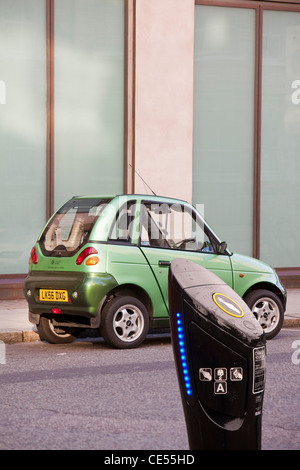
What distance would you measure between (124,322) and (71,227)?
1.20 metres

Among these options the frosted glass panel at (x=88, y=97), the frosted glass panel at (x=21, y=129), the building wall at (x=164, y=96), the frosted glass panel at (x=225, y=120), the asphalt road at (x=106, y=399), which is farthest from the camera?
the frosted glass panel at (x=225, y=120)

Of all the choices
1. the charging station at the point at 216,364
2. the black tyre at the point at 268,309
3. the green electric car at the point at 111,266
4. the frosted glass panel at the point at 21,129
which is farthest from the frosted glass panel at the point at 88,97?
the charging station at the point at 216,364

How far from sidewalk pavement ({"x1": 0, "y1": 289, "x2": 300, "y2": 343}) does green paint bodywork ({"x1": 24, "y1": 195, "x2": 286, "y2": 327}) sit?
62 centimetres

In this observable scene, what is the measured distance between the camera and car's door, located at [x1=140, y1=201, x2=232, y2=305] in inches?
378

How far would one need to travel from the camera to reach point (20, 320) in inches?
444

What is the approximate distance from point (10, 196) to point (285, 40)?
6.13m

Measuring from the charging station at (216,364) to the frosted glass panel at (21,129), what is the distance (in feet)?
36.4

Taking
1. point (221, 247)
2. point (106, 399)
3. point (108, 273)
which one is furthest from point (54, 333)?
point (106, 399)

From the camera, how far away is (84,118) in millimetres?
14883

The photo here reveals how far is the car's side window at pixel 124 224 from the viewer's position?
9.44 meters

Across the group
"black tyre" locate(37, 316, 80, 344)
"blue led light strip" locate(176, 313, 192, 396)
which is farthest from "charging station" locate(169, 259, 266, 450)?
"black tyre" locate(37, 316, 80, 344)

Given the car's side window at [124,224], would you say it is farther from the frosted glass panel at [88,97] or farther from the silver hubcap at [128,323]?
the frosted glass panel at [88,97]
